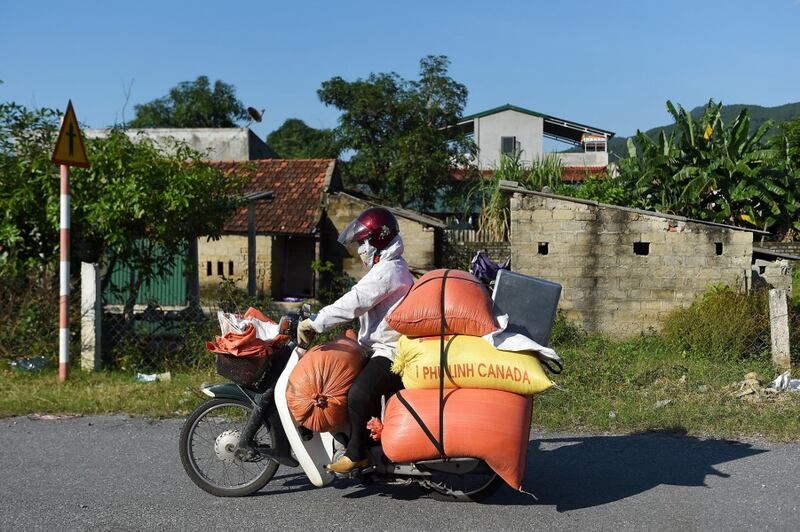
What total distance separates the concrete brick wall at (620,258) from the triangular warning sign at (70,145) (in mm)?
7262

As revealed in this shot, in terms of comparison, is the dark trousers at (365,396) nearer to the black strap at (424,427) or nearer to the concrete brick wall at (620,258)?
the black strap at (424,427)

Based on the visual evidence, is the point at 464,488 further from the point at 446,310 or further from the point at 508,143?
the point at 508,143

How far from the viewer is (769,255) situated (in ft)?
45.2

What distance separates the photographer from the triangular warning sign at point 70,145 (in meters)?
8.38

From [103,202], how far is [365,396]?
5966 millimetres

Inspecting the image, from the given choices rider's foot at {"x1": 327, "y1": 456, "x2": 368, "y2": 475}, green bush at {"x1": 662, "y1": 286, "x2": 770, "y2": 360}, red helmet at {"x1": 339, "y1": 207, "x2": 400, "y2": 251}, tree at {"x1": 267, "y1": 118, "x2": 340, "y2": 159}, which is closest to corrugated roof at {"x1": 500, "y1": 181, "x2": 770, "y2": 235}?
green bush at {"x1": 662, "y1": 286, "x2": 770, "y2": 360}

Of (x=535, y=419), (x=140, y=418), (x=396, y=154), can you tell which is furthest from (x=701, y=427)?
(x=396, y=154)

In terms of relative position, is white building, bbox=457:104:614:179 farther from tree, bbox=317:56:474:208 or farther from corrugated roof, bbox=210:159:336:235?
corrugated roof, bbox=210:159:336:235

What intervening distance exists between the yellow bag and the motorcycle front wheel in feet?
3.47

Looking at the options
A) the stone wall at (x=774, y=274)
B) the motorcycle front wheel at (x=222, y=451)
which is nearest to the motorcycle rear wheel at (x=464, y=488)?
the motorcycle front wheel at (x=222, y=451)

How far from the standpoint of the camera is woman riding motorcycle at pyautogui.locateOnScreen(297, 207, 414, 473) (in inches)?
193

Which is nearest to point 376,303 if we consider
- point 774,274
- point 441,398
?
point 441,398

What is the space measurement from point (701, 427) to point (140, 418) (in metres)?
4.72

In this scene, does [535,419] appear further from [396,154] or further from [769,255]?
[396,154]
